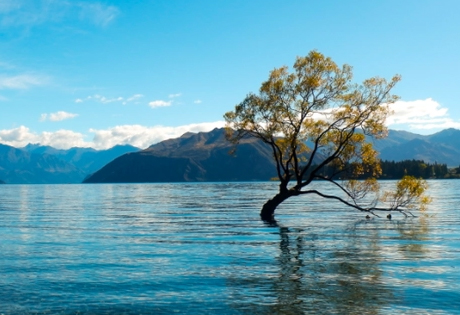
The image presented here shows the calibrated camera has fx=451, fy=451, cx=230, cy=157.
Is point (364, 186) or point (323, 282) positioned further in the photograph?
point (364, 186)

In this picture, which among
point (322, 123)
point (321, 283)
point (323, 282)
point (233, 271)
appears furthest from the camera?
point (322, 123)

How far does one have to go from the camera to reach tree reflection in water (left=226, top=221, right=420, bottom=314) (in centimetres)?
1806

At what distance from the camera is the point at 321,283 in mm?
21922

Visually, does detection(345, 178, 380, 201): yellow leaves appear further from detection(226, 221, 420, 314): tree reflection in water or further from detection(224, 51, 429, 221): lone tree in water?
detection(226, 221, 420, 314): tree reflection in water

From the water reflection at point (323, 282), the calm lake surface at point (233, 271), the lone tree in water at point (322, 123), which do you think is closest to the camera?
the water reflection at point (323, 282)

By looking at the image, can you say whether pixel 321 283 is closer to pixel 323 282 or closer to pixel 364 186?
pixel 323 282

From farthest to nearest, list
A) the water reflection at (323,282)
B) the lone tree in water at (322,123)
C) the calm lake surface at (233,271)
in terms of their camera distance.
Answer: the lone tree in water at (322,123), the calm lake surface at (233,271), the water reflection at (323,282)

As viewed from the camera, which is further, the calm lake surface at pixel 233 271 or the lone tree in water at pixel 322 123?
the lone tree in water at pixel 322 123

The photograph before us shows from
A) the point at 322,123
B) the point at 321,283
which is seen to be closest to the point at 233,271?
the point at 321,283

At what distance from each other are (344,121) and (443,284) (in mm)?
31135

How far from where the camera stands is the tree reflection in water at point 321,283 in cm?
1806

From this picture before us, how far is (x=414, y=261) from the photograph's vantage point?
27594mm

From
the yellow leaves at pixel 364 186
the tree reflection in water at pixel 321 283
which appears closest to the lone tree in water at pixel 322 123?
the yellow leaves at pixel 364 186

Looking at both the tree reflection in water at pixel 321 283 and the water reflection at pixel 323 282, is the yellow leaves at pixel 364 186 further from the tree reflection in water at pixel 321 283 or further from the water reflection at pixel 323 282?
the water reflection at pixel 323 282
